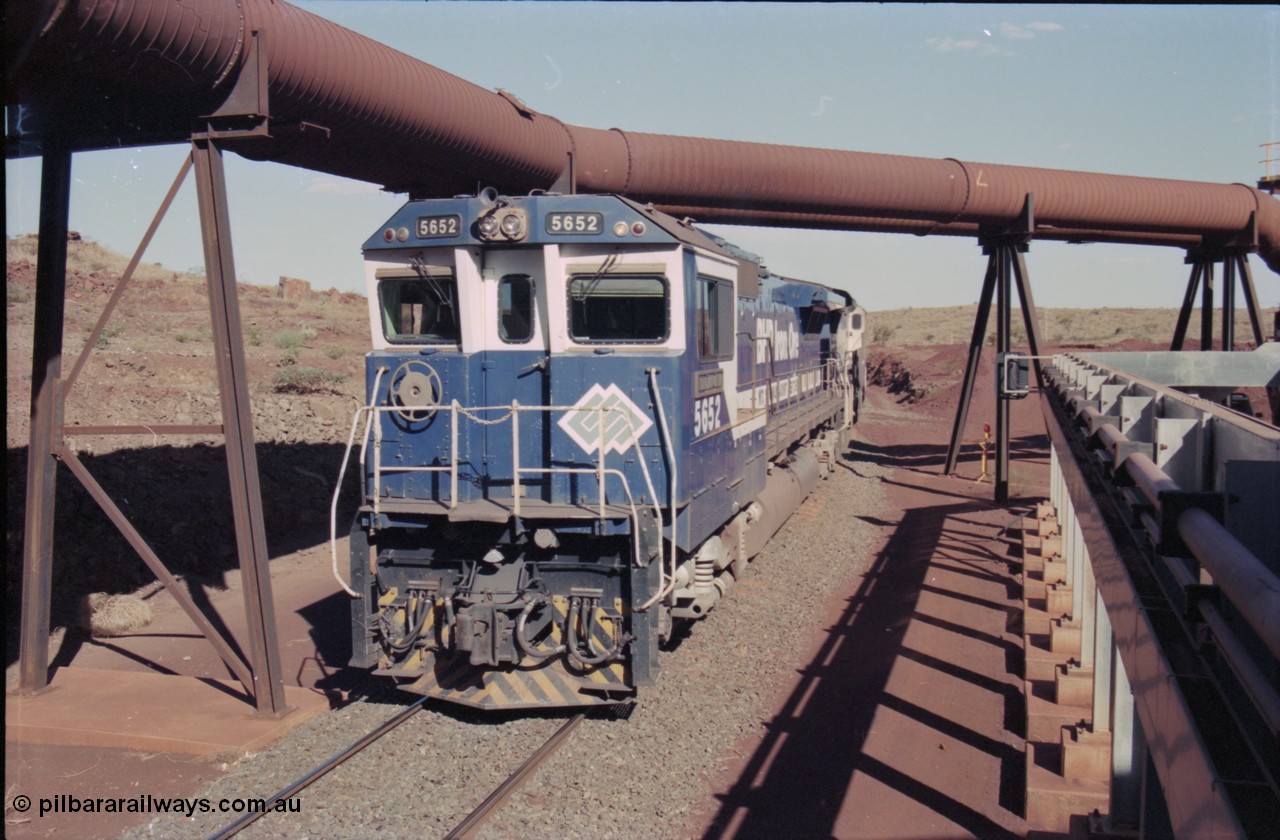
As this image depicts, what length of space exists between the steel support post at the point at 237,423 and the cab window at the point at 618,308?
266 centimetres

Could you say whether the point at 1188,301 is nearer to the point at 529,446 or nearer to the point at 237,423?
the point at 529,446

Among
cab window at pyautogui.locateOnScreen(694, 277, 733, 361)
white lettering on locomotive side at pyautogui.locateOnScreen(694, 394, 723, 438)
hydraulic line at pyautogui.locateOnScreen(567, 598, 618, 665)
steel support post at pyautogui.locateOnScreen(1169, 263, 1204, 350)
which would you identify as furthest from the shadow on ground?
steel support post at pyautogui.locateOnScreen(1169, 263, 1204, 350)

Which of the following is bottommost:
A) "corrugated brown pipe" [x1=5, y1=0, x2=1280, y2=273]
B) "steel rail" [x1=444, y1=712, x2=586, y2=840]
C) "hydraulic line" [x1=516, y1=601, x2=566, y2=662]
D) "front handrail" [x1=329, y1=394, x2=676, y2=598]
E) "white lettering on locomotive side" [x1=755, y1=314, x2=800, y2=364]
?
"steel rail" [x1=444, y1=712, x2=586, y2=840]

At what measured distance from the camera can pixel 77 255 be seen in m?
37.4

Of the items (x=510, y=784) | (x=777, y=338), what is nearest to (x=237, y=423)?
(x=510, y=784)

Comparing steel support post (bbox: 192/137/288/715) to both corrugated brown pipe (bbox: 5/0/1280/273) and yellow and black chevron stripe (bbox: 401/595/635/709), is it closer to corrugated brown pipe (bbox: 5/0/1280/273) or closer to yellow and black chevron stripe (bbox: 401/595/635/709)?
corrugated brown pipe (bbox: 5/0/1280/273)

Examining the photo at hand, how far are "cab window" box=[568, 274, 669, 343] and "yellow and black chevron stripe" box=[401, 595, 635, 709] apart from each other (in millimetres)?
2132

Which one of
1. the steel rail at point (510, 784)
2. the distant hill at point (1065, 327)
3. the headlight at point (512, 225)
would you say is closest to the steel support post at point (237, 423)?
the headlight at point (512, 225)

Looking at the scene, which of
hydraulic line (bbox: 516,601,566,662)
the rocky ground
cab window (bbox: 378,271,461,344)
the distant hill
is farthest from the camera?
the distant hill

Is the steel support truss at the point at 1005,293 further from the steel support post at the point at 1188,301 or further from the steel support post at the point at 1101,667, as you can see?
the steel support post at the point at 1101,667

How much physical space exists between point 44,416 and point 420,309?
3387 mm

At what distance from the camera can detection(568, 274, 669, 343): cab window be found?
7.65 metres

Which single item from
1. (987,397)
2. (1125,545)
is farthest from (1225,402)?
(987,397)

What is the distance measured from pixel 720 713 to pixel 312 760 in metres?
3.11
